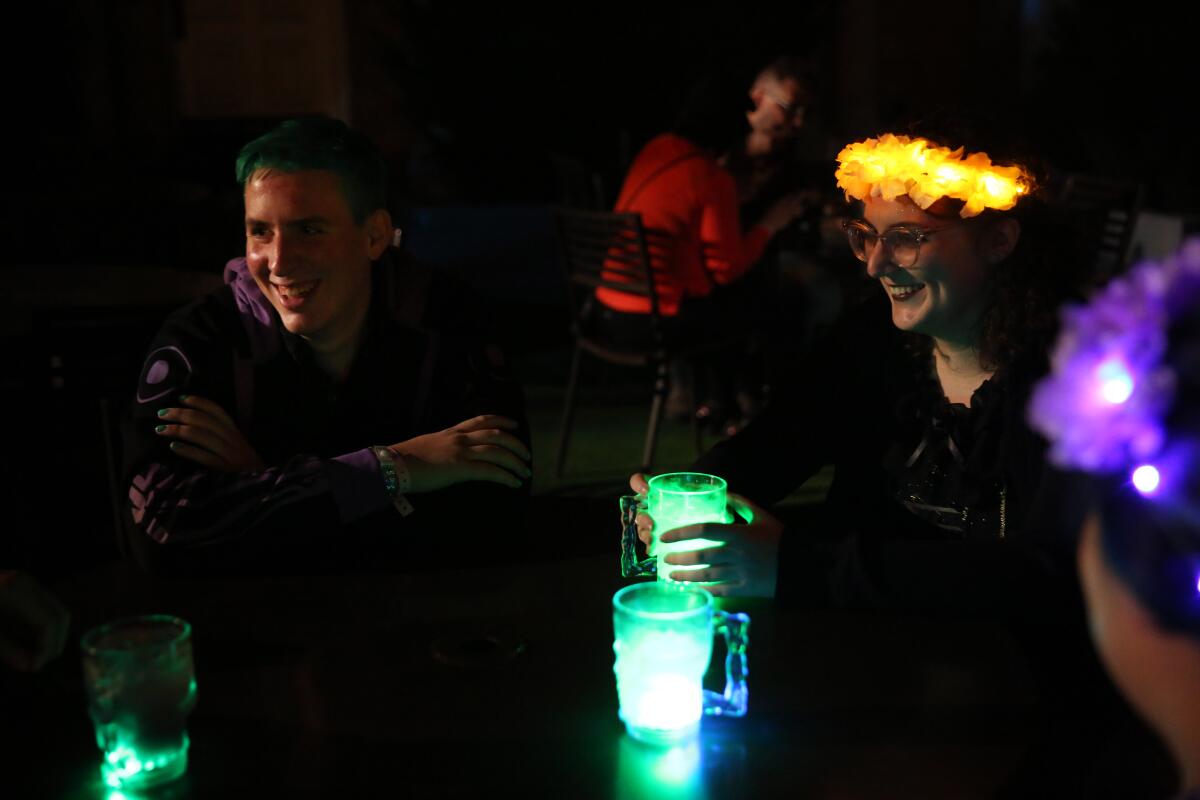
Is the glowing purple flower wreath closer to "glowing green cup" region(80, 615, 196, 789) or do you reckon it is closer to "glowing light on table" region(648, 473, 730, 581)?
"glowing light on table" region(648, 473, 730, 581)

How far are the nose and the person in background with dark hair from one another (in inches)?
24.5

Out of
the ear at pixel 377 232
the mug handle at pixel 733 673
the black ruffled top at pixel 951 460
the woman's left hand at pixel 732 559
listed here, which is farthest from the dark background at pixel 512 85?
the mug handle at pixel 733 673

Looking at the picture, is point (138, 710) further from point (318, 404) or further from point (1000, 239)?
point (1000, 239)

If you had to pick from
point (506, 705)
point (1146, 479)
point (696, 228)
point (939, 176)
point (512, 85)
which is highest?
point (512, 85)

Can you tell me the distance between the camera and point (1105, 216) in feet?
15.1

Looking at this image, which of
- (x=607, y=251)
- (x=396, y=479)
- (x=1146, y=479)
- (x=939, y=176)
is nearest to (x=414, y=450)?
(x=396, y=479)

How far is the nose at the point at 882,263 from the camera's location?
1879mm

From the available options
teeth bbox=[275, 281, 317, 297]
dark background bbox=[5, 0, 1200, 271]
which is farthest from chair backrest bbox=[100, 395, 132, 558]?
dark background bbox=[5, 0, 1200, 271]

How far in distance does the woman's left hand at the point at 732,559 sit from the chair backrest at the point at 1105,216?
3354 mm

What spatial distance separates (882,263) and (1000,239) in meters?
0.20

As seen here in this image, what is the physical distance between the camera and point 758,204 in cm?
499

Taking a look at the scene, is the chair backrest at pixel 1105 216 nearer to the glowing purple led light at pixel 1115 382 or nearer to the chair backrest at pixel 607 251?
the chair backrest at pixel 607 251

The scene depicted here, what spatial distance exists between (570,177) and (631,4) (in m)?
3.36

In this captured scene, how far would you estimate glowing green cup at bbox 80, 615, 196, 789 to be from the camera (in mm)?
1062
